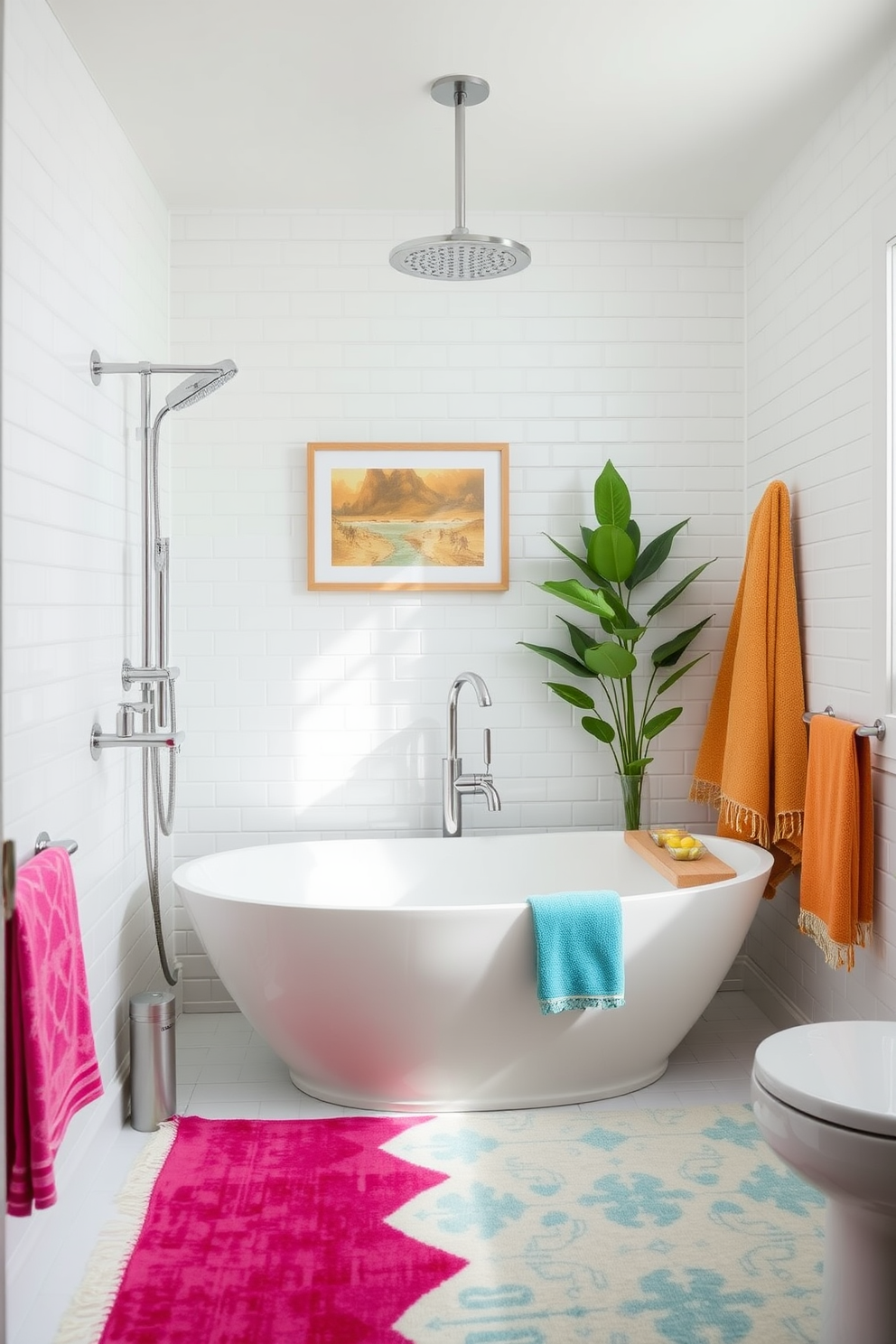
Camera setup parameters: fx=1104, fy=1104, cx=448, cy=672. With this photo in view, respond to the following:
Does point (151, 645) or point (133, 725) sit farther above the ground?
point (151, 645)

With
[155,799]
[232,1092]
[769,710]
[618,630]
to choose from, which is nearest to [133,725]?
[155,799]

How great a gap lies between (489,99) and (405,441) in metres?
1.17

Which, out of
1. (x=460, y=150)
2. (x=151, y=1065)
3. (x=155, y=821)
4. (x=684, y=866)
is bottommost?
(x=151, y=1065)

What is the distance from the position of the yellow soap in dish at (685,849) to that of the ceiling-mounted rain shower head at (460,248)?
5.63 ft

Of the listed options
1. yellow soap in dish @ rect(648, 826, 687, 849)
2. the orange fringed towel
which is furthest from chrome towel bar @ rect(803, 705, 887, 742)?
yellow soap in dish @ rect(648, 826, 687, 849)

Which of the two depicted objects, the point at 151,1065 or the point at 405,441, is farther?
the point at 405,441

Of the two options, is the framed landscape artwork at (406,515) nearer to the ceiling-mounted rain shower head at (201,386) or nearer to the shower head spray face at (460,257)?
the ceiling-mounted rain shower head at (201,386)

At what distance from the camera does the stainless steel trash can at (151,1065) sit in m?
2.94

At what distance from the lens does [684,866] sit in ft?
10.6

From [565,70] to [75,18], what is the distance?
1.21 meters

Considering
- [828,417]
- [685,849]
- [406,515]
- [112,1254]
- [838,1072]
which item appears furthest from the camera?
[406,515]

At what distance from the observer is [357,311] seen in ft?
12.6

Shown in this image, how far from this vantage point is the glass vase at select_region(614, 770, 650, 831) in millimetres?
3730

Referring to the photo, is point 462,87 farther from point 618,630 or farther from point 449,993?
point 449,993
